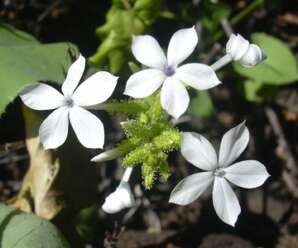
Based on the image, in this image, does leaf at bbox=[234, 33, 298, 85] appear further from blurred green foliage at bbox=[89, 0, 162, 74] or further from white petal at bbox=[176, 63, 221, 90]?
white petal at bbox=[176, 63, 221, 90]

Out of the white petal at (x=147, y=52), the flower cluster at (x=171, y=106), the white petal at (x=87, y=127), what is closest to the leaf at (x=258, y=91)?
the flower cluster at (x=171, y=106)

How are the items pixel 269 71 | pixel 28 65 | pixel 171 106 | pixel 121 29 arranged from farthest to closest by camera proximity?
pixel 269 71, pixel 121 29, pixel 28 65, pixel 171 106

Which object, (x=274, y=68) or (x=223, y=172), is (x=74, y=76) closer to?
(x=223, y=172)

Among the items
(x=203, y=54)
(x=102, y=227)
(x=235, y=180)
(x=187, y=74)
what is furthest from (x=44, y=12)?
(x=235, y=180)

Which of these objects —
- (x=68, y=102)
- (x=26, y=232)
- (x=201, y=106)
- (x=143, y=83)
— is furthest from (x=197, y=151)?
(x=201, y=106)

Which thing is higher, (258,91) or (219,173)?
(219,173)

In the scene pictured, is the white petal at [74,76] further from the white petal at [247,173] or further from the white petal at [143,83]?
the white petal at [247,173]
